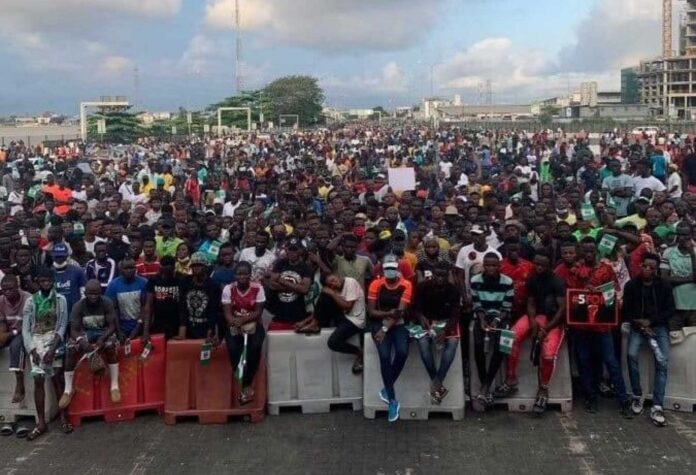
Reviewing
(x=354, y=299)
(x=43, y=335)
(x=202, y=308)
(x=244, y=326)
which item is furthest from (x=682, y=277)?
(x=43, y=335)

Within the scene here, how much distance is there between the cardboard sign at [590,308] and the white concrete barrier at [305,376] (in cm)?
228

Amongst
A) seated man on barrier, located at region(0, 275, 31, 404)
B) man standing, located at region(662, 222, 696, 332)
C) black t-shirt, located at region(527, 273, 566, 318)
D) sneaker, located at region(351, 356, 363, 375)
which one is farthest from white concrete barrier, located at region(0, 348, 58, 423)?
man standing, located at region(662, 222, 696, 332)

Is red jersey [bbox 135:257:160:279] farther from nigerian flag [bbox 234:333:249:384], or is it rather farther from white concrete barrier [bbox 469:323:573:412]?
white concrete barrier [bbox 469:323:573:412]

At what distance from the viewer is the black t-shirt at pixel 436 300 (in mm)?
7637

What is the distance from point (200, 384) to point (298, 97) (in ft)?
319

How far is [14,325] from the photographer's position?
7770mm

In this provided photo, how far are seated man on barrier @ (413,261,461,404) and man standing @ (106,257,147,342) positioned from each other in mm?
3005

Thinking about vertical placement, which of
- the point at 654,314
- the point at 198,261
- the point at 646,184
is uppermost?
the point at 646,184

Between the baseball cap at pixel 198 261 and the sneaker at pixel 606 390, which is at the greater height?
the baseball cap at pixel 198 261

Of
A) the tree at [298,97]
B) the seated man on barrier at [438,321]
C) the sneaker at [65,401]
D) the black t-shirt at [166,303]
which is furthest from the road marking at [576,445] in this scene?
the tree at [298,97]

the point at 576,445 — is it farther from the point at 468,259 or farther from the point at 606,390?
the point at 468,259

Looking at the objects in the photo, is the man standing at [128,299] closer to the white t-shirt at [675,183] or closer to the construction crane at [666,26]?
the white t-shirt at [675,183]

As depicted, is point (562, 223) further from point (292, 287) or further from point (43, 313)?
point (43, 313)

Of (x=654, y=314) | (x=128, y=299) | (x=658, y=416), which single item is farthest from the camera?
(x=128, y=299)
